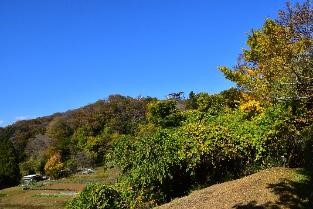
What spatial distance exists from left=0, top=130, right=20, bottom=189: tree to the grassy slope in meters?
46.2

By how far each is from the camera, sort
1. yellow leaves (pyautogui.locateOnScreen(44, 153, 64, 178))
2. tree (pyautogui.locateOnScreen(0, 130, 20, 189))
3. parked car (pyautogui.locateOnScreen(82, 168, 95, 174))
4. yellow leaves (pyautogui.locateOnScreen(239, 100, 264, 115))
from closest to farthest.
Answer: yellow leaves (pyautogui.locateOnScreen(239, 100, 264, 115)), tree (pyautogui.locateOnScreen(0, 130, 20, 189)), parked car (pyautogui.locateOnScreen(82, 168, 95, 174)), yellow leaves (pyautogui.locateOnScreen(44, 153, 64, 178))

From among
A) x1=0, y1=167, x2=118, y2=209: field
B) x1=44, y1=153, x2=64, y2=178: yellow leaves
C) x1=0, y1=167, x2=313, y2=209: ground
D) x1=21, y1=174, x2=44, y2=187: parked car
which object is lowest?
x1=0, y1=167, x2=313, y2=209: ground

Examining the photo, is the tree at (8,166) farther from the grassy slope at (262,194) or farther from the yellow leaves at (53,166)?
the grassy slope at (262,194)

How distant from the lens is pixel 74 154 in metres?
67.9

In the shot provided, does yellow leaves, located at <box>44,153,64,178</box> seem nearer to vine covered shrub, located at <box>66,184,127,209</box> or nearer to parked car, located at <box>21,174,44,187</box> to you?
parked car, located at <box>21,174,44,187</box>

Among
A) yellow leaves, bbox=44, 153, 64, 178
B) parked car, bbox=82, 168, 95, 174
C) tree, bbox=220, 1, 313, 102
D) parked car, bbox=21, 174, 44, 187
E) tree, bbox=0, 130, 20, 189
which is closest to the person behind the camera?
tree, bbox=220, 1, 313, 102

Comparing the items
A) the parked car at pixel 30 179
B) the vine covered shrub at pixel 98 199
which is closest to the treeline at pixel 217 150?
the vine covered shrub at pixel 98 199

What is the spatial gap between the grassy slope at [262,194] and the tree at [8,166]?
46177 mm

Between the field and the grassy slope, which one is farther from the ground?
the field

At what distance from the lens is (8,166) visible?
191 feet

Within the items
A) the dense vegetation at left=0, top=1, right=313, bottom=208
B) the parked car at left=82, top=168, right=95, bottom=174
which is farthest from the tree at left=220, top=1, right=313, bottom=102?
the parked car at left=82, top=168, right=95, bottom=174

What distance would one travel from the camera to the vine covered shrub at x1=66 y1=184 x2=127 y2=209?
57.6 ft

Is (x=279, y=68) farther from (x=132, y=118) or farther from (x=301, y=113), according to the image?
(x=132, y=118)

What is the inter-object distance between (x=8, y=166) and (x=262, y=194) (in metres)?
49.3
